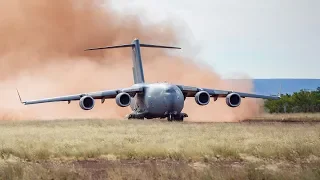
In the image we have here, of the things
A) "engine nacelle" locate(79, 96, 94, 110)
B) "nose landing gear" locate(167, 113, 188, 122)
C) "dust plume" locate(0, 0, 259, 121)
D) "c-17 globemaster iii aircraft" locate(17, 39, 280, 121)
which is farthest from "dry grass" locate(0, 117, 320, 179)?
"dust plume" locate(0, 0, 259, 121)

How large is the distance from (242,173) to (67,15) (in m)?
52.2

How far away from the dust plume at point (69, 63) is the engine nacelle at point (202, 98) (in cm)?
1198

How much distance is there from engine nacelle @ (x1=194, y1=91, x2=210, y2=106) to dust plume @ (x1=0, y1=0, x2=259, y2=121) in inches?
471

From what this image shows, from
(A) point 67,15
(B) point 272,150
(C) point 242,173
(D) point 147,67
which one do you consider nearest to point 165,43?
(D) point 147,67

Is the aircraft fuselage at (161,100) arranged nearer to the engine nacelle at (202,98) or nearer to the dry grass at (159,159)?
the engine nacelle at (202,98)

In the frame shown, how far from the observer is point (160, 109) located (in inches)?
1949

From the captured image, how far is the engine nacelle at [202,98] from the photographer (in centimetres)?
5075

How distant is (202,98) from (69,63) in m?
20.6

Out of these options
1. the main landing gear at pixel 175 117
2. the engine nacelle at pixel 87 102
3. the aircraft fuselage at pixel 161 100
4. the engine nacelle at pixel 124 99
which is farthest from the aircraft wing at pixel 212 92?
the engine nacelle at pixel 87 102

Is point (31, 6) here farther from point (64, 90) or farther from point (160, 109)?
point (160, 109)

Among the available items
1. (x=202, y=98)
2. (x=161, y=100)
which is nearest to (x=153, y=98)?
(x=161, y=100)

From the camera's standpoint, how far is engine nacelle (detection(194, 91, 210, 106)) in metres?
50.8

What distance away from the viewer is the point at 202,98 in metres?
50.9

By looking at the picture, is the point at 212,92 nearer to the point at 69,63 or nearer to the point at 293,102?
the point at 69,63
